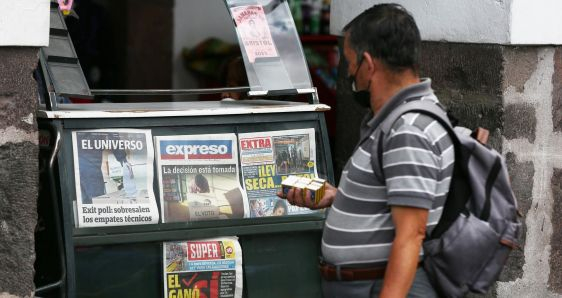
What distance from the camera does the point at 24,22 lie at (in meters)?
3.43

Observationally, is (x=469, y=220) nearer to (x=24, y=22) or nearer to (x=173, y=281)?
(x=173, y=281)

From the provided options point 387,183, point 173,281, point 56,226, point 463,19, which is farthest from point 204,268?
point 463,19

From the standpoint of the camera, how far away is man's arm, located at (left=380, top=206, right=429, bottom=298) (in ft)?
8.80

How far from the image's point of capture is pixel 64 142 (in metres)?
3.62

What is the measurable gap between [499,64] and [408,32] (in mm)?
1559

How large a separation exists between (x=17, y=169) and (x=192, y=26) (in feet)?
16.9

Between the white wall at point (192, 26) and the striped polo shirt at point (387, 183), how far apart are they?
569 centimetres

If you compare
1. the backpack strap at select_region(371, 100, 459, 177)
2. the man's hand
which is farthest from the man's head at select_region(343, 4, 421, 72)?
the man's hand

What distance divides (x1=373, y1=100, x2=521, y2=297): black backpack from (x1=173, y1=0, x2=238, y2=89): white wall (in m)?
5.76

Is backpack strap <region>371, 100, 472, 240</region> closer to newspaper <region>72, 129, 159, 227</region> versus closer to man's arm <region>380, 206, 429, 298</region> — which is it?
man's arm <region>380, 206, 429, 298</region>

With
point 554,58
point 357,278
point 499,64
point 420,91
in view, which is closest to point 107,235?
point 357,278

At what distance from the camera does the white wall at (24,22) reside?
3391 millimetres

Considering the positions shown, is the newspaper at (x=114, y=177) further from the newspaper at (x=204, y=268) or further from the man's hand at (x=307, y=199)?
the man's hand at (x=307, y=199)

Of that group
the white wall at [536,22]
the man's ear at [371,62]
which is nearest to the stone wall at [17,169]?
the man's ear at [371,62]
